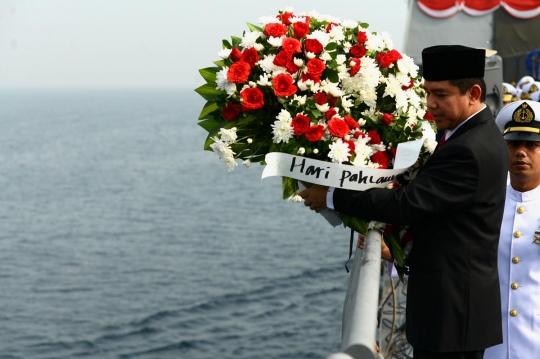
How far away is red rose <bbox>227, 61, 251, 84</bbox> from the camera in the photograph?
12.8ft

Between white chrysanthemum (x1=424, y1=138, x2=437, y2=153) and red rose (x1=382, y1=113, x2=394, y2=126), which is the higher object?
red rose (x1=382, y1=113, x2=394, y2=126)

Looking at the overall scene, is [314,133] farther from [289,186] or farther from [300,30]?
[300,30]

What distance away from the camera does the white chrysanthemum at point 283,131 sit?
3.84 metres

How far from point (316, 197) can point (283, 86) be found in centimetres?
56

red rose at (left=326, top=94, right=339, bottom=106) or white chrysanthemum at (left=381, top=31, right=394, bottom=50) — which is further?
white chrysanthemum at (left=381, top=31, right=394, bottom=50)

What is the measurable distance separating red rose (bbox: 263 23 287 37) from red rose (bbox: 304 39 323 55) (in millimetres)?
148

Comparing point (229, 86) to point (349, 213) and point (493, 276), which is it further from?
point (493, 276)

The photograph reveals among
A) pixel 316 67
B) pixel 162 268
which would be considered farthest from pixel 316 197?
pixel 162 268

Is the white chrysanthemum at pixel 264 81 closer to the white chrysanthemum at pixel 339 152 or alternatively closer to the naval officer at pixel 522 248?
the white chrysanthemum at pixel 339 152

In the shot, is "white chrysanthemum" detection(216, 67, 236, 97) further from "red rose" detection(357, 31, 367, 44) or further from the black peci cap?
the black peci cap

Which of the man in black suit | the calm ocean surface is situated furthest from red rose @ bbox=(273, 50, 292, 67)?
the calm ocean surface

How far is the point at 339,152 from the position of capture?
3.79 metres

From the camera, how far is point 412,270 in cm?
369

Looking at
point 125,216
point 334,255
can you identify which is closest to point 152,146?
point 125,216
